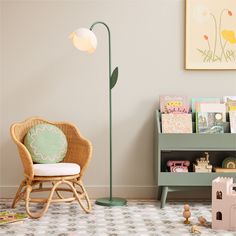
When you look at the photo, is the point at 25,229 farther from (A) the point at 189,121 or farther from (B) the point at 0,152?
(A) the point at 189,121

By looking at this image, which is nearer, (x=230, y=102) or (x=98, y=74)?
(x=230, y=102)

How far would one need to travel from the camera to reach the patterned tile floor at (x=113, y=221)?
3.42m

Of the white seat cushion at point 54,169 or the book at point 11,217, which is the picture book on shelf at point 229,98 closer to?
the white seat cushion at point 54,169

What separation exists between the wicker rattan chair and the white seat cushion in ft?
0.11

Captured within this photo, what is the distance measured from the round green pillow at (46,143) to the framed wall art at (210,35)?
4.49 ft

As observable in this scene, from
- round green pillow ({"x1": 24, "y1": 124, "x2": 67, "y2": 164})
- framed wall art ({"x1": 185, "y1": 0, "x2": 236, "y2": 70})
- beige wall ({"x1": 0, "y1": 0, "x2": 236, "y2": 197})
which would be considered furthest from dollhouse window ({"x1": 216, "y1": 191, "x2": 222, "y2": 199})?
framed wall art ({"x1": 185, "y1": 0, "x2": 236, "y2": 70})

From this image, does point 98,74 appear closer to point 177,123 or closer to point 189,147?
point 177,123

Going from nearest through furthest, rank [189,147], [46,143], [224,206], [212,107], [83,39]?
[224,206]
[83,39]
[46,143]
[189,147]
[212,107]

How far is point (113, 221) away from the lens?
12.3 feet

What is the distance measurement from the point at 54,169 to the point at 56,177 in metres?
0.07

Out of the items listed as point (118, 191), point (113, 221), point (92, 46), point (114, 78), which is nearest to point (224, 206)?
point (113, 221)

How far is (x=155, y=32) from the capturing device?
15.3 feet

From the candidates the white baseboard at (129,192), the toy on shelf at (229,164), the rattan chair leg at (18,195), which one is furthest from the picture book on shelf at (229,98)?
the rattan chair leg at (18,195)

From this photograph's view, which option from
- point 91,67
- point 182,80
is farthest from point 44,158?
point 182,80
